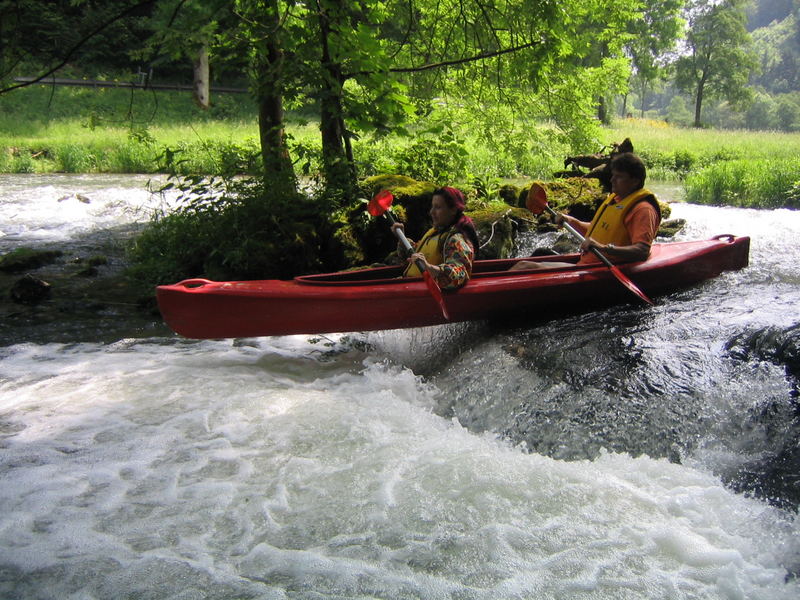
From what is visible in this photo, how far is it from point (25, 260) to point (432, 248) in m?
4.86

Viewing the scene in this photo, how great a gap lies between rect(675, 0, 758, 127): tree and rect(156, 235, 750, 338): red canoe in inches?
1135

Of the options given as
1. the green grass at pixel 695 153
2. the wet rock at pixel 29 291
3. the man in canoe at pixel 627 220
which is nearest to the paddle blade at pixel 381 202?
the man in canoe at pixel 627 220

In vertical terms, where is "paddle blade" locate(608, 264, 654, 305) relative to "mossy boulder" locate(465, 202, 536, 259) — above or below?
below

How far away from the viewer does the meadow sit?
271 inches

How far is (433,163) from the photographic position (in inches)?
287

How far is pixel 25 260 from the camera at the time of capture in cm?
688

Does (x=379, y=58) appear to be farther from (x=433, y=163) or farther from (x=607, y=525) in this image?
(x=607, y=525)

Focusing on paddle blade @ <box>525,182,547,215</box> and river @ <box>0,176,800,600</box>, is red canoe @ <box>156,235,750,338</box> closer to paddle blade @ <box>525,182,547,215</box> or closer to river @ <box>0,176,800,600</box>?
river @ <box>0,176,800,600</box>

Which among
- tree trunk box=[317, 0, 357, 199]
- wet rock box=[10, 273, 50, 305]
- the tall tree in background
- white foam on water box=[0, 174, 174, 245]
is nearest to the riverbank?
wet rock box=[10, 273, 50, 305]

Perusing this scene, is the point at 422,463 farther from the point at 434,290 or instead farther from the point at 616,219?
the point at 616,219

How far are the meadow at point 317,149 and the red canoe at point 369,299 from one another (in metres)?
1.33

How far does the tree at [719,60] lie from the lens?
29.6 m

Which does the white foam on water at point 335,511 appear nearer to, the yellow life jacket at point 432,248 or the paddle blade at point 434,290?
the paddle blade at point 434,290

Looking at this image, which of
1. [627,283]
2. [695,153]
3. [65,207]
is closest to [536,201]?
[627,283]
